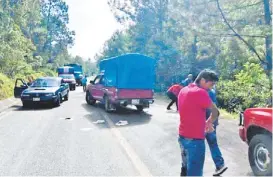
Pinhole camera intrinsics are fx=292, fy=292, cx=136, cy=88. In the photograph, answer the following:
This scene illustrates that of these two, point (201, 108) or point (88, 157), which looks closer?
point (201, 108)

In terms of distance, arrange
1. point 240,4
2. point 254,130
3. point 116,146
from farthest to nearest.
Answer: point 240,4 < point 116,146 < point 254,130

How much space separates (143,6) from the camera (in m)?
33.6

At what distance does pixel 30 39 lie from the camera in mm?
42125

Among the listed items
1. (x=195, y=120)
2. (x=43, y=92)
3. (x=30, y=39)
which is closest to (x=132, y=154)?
(x=195, y=120)

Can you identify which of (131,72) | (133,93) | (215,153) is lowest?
(215,153)

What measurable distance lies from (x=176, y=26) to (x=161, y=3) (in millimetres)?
19239

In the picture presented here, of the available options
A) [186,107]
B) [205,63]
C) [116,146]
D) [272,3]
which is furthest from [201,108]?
[205,63]

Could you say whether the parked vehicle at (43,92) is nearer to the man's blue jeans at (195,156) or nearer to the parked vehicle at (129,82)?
the parked vehicle at (129,82)

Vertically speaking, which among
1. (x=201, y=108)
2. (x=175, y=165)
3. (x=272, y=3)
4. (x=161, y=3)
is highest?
(x=161, y=3)

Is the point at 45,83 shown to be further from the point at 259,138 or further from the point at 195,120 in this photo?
the point at 195,120

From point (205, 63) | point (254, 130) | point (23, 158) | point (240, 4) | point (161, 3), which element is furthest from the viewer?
point (161, 3)

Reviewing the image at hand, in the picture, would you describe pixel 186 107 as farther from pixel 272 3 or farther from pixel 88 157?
pixel 272 3

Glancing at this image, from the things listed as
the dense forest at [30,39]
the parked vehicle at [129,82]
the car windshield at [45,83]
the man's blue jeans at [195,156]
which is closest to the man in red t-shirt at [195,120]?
the man's blue jeans at [195,156]

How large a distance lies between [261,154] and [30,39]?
138 ft
